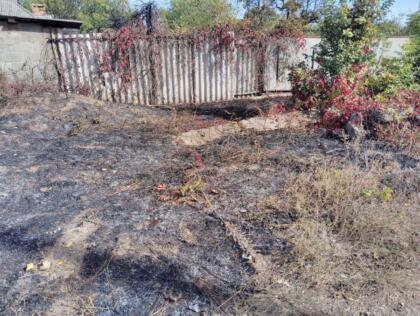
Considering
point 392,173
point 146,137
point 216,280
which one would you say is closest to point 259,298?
point 216,280

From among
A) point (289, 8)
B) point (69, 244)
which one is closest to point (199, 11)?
point (289, 8)

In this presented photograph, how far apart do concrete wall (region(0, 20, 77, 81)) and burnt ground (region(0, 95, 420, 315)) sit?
1685 millimetres

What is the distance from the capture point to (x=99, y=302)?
2.01 metres

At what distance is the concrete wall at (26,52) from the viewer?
6.36m

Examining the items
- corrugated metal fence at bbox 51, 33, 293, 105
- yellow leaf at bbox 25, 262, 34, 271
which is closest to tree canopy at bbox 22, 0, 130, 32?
corrugated metal fence at bbox 51, 33, 293, 105

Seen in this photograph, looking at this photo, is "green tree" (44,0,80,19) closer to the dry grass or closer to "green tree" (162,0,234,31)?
"green tree" (162,0,234,31)

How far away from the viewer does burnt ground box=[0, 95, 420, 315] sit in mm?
2047

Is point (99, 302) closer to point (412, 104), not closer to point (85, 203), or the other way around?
point (85, 203)

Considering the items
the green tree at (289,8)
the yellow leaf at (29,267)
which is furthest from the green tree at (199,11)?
the yellow leaf at (29,267)

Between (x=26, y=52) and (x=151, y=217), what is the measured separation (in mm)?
5439

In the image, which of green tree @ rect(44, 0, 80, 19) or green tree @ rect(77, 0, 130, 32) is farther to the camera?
green tree @ rect(44, 0, 80, 19)

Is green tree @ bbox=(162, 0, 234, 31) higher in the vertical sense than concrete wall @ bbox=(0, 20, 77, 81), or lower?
higher

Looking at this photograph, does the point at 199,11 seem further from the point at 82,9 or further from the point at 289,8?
the point at 82,9

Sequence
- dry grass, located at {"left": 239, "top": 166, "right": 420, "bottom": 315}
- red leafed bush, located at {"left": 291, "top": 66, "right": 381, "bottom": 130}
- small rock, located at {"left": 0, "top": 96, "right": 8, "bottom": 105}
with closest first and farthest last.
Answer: dry grass, located at {"left": 239, "top": 166, "right": 420, "bottom": 315}
red leafed bush, located at {"left": 291, "top": 66, "right": 381, "bottom": 130}
small rock, located at {"left": 0, "top": 96, "right": 8, "bottom": 105}
